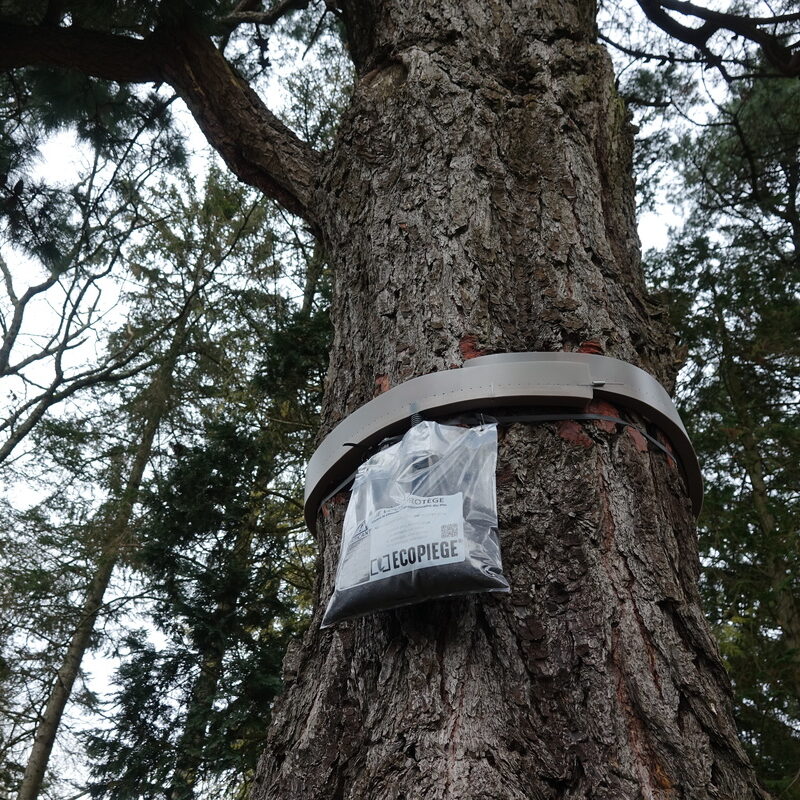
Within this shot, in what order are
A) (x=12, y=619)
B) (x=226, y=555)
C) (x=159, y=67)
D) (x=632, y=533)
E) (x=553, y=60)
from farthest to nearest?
(x=12, y=619)
(x=226, y=555)
(x=159, y=67)
(x=553, y=60)
(x=632, y=533)

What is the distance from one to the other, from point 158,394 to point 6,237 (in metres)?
4.46

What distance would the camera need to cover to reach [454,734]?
1.30 metres

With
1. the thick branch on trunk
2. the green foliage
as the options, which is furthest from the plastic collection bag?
the green foliage

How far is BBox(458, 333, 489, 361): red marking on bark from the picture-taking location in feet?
5.82

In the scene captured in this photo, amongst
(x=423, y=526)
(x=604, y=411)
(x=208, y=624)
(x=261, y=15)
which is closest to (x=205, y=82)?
(x=261, y=15)

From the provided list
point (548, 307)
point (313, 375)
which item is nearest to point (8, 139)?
point (313, 375)

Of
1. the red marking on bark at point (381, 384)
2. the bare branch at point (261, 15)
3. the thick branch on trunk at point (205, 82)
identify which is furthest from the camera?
the bare branch at point (261, 15)

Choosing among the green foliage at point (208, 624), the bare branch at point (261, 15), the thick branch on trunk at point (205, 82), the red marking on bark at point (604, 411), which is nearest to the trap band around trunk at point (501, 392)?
the red marking on bark at point (604, 411)

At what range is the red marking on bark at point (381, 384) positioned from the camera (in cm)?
185

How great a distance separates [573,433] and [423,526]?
0.48 meters

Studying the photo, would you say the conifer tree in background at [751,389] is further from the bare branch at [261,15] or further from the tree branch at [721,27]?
the bare branch at [261,15]

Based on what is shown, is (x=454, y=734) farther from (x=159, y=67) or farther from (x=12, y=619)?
(x=12, y=619)

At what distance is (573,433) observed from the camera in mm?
1682

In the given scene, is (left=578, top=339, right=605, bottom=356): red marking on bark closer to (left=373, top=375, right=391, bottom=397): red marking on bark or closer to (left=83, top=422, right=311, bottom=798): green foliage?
(left=373, top=375, right=391, bottom=397): red marking on bark
